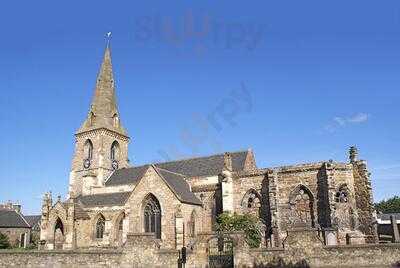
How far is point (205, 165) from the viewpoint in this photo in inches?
1786

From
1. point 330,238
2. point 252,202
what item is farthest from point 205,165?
point 330,238

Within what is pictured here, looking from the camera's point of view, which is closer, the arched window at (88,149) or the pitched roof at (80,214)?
the pitched roof at (80,214)

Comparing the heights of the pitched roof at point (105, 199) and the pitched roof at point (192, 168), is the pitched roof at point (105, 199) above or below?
below

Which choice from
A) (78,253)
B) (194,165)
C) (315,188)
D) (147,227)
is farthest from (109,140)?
(78,253)

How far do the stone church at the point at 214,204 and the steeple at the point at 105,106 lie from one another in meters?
10.9

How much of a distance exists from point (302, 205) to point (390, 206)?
288ft

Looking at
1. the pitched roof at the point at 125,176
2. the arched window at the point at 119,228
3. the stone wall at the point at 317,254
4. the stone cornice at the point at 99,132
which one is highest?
the stone cornice at the point at 99,132

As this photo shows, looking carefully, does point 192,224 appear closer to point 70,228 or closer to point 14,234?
point 70,228

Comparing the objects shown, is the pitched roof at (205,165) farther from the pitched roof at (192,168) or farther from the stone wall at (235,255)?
the stone wall at (235,255)

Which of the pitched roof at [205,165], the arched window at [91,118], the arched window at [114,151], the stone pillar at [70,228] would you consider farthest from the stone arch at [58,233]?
the arched window at [91,118]

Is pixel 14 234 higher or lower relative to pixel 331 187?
lower

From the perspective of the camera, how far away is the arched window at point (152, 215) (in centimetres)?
3728

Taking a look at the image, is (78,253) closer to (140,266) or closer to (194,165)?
(140,266)

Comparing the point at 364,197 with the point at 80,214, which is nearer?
the point at 364,197
